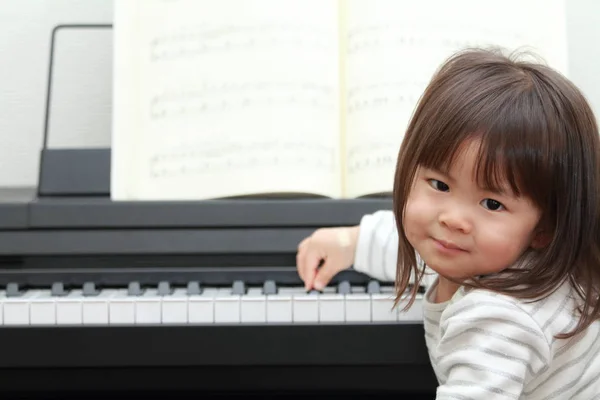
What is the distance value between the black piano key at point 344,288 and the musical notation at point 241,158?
0.65 ft

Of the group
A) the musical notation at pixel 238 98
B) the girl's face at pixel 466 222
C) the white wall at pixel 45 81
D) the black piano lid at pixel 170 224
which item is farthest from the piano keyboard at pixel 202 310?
the white wall at pixel 45 81

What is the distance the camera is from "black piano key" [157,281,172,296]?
1.15 m

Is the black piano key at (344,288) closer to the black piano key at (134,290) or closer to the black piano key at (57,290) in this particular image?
the black piano key at (134,290)

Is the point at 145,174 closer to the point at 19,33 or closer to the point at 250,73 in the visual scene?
the point at 250,73

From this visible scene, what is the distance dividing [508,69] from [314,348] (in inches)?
18.5

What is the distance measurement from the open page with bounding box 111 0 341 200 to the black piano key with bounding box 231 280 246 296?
16cm

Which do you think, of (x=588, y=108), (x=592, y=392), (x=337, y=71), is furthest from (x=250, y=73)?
(x=592, y=392)

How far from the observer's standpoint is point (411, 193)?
884mm

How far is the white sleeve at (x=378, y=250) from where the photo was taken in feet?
3.77

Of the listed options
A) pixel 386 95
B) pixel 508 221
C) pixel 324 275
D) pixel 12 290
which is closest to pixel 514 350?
pixel 508 221

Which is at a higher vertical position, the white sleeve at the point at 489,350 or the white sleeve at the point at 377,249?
the white sleeve at the point at 377,249

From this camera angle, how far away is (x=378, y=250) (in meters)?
1.15

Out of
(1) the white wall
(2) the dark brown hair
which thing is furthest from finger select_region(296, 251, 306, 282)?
(1) the white wall

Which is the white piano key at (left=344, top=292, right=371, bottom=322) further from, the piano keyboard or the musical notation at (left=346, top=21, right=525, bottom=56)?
the musical notation at (left=346, top=21, right=525, bottom=56)
